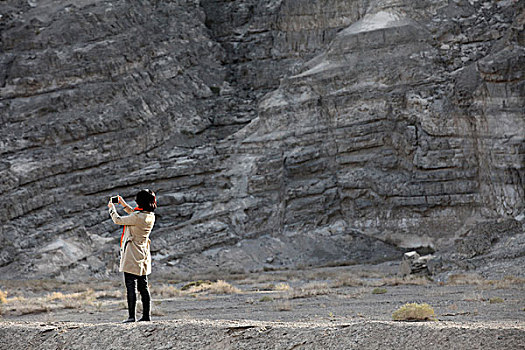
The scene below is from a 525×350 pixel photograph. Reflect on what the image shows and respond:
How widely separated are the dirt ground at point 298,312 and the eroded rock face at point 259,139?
467 centimetres

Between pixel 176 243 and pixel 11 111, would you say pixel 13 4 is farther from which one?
pixel 176 243

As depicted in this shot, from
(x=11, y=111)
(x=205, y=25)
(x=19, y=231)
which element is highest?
(x=205, y=25)

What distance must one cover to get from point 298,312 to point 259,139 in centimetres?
2527

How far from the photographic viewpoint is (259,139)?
3747cm

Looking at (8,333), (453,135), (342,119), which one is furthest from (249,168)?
(8,333)

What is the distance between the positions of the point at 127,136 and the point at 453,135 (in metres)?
17.5

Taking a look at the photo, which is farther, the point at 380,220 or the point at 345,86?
the point at 345,86

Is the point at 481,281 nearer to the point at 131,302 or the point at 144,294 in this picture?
the point at 144,294

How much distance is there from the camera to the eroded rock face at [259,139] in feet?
106

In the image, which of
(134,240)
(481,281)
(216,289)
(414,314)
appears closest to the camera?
(134,240)

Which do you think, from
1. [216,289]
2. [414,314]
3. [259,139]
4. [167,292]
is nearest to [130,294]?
[414,314]

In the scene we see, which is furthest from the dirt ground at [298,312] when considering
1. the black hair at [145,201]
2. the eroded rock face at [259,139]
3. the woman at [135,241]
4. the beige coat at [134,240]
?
the eroded rock face at [259,139]

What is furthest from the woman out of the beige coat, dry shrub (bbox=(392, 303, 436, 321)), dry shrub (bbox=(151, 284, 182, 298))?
dry shrub (bbox=(151, 284, 182, 298))

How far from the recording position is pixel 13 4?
41.2 meters
